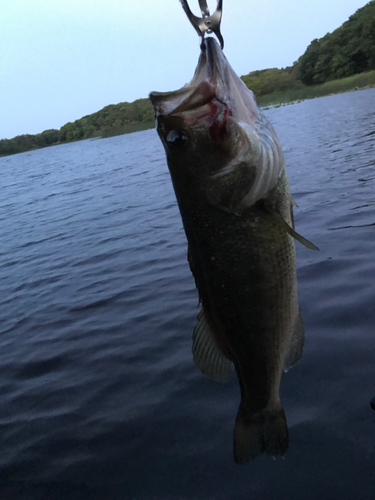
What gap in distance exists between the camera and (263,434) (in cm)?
242

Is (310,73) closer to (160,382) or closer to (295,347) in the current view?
(160,382)

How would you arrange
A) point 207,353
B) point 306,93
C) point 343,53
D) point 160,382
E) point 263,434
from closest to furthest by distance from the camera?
point 207,353 < point 263,434 < point 160,382 < point 306,93 < point 343,53

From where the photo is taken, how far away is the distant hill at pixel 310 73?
81250mm

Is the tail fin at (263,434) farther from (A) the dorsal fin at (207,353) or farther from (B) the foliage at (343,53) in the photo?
(B) the foliage at (343,53)

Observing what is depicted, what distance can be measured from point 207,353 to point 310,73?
99.4 meters

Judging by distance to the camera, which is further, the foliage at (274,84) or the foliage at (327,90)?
the foliage at (274,84)

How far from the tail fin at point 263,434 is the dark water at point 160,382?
2.63 feet

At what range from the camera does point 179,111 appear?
199cm

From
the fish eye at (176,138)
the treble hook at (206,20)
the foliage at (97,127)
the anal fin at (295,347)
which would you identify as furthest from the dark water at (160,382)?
the foliage at (97,127)

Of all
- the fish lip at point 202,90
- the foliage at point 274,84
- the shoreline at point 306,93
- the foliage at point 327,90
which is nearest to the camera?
the fish lip at point 202,90

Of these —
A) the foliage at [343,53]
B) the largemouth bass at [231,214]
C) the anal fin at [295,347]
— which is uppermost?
the foliage at [343,53]

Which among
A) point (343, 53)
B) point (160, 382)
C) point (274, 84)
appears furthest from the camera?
point (274, 84)

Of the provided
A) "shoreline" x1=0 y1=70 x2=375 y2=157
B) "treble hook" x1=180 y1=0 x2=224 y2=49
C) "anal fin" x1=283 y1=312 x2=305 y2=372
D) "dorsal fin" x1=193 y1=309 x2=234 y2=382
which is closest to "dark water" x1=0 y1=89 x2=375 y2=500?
"anal fin" x1=283 y1=312 x2=305 y2=372

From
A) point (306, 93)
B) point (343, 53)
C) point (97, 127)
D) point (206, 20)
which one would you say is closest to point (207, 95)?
point (206, 20)
